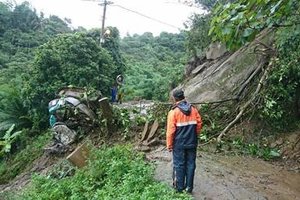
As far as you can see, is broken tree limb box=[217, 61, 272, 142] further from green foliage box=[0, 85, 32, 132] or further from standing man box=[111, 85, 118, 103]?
green foliage box=[0, 85, 32, 132]

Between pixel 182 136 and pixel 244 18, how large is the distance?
225 centimetres

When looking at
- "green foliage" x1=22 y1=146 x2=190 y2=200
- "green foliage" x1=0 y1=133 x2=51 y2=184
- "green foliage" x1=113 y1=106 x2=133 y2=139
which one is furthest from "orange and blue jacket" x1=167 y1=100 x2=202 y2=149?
"green foliage" x1=0 y1=133 x2=51 y2=184

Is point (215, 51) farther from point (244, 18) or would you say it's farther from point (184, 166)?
point (244, 18)

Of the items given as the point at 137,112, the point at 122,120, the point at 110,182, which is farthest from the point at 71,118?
the point at 110,182

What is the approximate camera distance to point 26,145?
13.6m

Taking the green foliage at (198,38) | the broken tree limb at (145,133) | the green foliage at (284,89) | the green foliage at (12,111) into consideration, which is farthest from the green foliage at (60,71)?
the green foliage at (284,89)

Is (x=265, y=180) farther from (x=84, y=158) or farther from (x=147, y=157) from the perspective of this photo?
(x=84, y=158)

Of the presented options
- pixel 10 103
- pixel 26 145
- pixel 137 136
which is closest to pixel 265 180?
pixel 137 136

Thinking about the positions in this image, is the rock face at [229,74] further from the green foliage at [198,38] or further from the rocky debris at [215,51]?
the green foliage at [198,38]

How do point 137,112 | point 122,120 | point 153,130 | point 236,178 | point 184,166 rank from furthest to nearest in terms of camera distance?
1. point 137,112
2. point 122,120
3. point 153,130
4. point 236,178
5. point 184,166

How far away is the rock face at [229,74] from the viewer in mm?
10117

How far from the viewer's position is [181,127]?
5684 mm

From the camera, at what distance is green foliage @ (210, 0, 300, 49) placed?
3.81 m

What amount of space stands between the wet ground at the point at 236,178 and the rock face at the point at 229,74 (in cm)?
255
